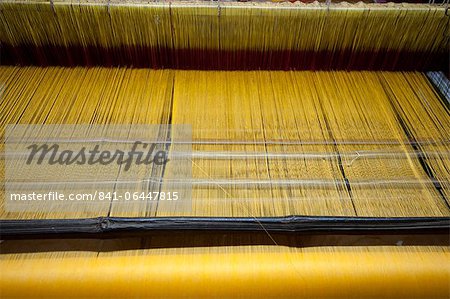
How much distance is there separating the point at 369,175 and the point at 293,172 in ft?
0.59

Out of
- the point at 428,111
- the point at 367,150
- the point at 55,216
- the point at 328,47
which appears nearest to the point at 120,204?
the point at 55,216

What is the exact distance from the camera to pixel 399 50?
3.60 feet

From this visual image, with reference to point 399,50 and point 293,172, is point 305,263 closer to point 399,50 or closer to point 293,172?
point 293,172

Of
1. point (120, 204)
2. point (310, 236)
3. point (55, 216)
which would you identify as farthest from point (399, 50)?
point (55, 216)

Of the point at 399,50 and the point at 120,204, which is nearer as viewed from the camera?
the point at 120,204

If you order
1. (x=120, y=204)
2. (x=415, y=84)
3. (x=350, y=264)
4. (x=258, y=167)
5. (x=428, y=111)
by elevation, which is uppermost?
(x=415, y=84)

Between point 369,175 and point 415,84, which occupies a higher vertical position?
point 415,84

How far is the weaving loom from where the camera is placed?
0.72 meters

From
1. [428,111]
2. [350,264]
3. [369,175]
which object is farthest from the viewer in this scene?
[428,111]

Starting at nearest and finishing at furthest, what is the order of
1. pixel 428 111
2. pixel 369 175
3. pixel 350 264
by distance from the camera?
pixel 350 264 < pixel 369 175 < pixel 428 111

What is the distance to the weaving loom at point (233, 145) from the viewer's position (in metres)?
0.72

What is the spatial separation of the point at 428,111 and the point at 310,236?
0.56m

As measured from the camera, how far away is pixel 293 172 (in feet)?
2.86

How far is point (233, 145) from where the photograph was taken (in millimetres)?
930
